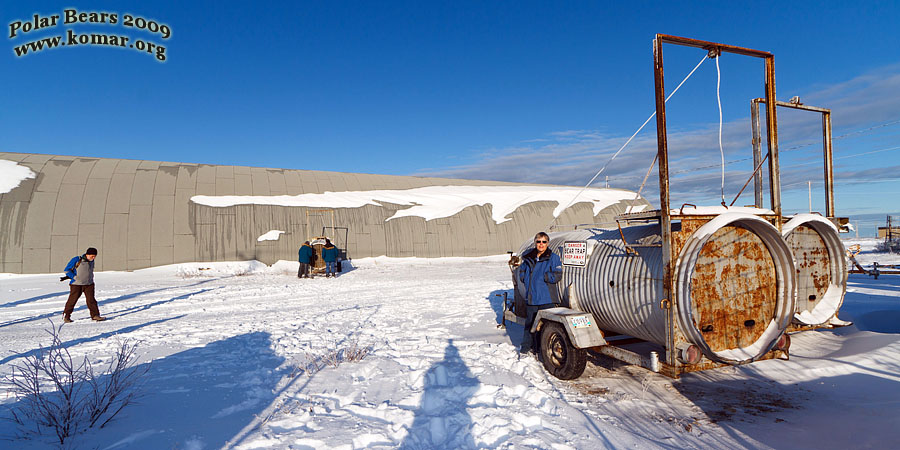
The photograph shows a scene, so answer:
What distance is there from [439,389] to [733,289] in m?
3.74

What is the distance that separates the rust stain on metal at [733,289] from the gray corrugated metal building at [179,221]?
21.9 m

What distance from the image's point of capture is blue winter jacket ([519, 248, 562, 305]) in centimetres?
651

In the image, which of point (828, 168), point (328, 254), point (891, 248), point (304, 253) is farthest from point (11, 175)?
point (891, 248)

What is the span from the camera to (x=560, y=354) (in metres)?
6.31

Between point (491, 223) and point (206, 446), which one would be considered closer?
point (206, 446)

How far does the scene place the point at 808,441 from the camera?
4254 mm

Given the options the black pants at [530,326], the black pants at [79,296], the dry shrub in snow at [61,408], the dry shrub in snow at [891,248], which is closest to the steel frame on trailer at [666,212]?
the black pants at [530,326]

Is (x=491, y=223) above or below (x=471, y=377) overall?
above

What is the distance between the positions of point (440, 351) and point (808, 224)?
649 cm

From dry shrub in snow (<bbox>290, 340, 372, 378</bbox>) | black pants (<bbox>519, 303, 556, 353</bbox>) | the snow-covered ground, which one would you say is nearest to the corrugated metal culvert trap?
the snow-covered ground

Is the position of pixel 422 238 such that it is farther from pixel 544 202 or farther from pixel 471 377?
pixel 471 377

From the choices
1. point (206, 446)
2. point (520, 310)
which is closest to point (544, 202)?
point (520, 310)

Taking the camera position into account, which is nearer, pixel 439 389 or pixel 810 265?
pixel 439 389

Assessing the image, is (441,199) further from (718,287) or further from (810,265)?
(718,287)
